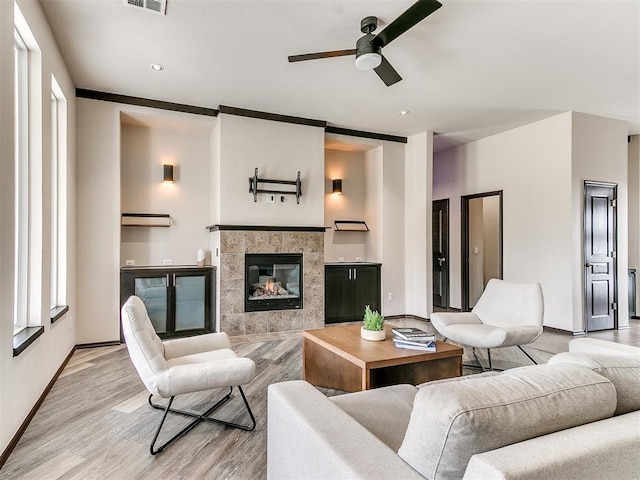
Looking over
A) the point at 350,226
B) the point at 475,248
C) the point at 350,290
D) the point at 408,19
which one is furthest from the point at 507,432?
the point at 475,248

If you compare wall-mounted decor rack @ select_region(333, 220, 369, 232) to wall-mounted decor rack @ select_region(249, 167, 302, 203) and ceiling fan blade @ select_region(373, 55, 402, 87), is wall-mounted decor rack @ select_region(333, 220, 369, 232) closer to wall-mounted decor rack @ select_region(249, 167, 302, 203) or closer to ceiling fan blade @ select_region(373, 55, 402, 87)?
wall-mounted decor rack @ select_region(249, 167, 302, 203)

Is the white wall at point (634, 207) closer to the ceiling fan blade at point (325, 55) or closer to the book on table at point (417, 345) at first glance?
the book on table at point (417, 345)

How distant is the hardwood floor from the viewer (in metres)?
1.99

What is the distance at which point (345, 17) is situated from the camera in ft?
9.37

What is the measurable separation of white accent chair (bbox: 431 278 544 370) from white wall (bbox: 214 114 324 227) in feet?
7.79

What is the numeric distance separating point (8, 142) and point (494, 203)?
295 inches

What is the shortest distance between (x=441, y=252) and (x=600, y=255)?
96.6 inches

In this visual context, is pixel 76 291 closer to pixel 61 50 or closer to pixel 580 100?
pixel 61 50

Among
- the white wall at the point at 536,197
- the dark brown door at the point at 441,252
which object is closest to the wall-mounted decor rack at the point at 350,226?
the dark brown door at the point at 441,252

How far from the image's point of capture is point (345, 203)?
6.28 m

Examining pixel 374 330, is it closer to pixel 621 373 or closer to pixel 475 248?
pixel 621 373

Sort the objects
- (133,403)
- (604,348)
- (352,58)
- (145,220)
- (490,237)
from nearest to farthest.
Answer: (604,348)
(133,403)
(352,58)
(145,220)
(490,237)

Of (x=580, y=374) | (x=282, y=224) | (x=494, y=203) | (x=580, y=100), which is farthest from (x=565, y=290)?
(x=580, y=374)

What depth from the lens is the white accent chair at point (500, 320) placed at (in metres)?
3.26
